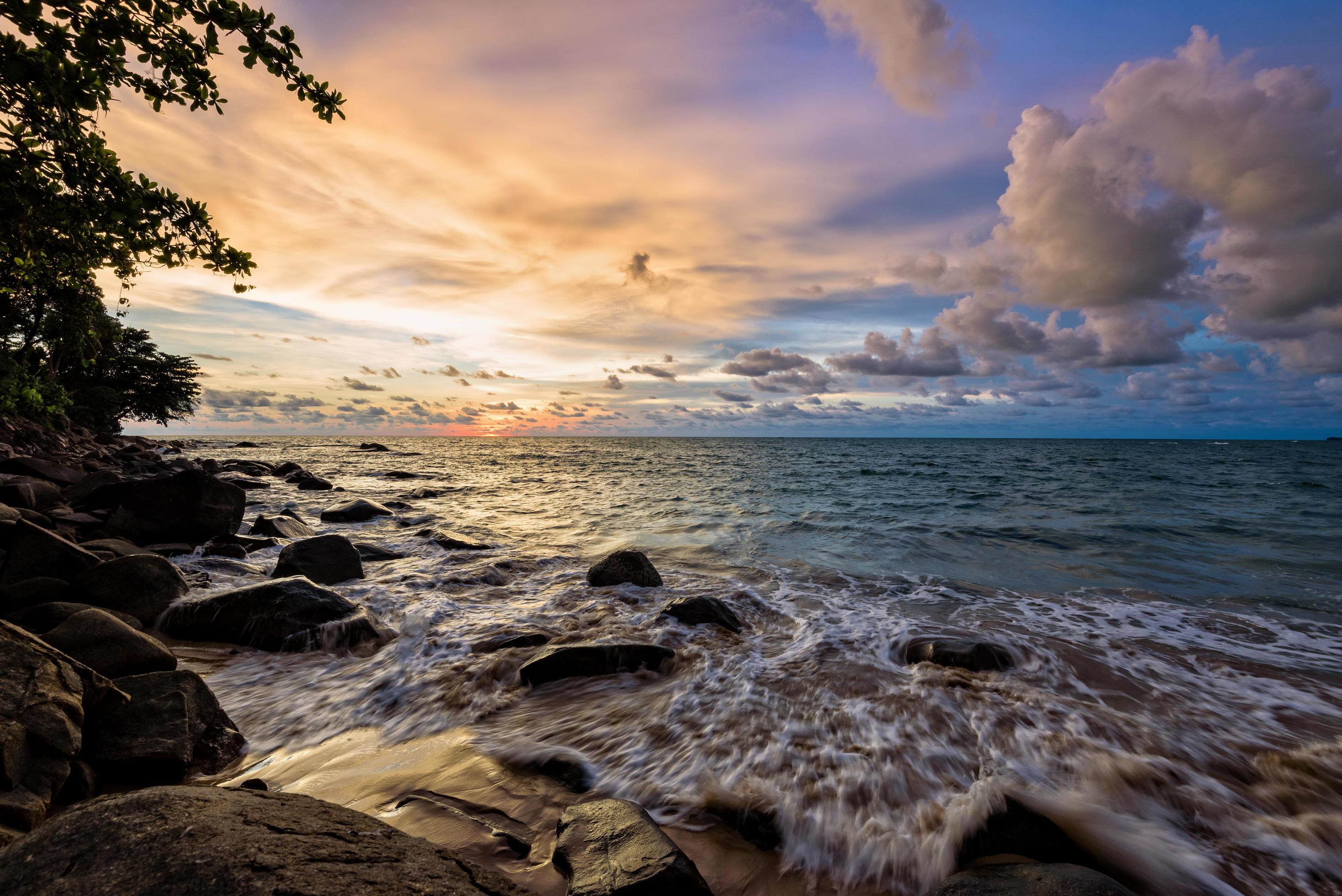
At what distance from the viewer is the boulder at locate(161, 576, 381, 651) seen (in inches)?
247

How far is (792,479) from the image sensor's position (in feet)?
109

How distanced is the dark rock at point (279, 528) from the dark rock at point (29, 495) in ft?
11.2

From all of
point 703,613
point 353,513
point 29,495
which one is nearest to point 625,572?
point 703,613

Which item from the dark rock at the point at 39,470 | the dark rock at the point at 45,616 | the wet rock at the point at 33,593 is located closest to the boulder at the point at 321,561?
the wet rock at the point at 33,593

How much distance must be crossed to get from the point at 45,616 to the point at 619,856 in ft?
21.0

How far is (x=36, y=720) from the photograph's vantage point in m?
2.96

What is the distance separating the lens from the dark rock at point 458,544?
12.2 metres

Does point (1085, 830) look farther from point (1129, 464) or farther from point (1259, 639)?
point (1129, 464)

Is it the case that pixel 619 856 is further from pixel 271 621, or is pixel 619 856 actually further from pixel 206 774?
pixel 271 621

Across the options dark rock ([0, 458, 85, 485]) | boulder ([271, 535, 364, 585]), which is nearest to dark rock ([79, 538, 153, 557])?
boulder ([271, 535, 364, 585])

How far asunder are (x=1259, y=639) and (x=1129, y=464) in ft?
186

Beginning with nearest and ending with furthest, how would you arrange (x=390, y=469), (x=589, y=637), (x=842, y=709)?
(x=842, y=709) < (x=589, y=637) < (x=390, y=469)

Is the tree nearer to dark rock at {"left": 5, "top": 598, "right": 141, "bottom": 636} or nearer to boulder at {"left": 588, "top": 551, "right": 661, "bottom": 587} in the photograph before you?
dark rock at {"left": 5, "top": 598, "right": 141, "bottom": 636}

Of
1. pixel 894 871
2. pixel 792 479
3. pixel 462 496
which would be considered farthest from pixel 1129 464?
pixel 894 871
